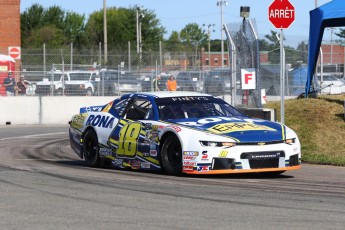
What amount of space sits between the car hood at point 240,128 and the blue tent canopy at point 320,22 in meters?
7.87

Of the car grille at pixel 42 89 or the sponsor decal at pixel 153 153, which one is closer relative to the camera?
the sponsor decal at pixel 153 153

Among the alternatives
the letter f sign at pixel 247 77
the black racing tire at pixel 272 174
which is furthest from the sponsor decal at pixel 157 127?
the letter f sign at pixel 247 77

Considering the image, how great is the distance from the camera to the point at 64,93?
31828mm

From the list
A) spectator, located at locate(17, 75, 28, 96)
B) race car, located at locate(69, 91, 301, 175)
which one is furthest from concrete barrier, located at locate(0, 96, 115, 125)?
race car, located at locate(69, 91, 301, 175)

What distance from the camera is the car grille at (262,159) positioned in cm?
1184

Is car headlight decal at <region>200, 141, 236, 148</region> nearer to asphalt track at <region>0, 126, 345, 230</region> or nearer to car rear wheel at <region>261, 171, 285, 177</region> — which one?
asphalt track at <region>0, 126, 345, 230</region>

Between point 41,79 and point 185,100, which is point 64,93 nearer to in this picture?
point 41,79

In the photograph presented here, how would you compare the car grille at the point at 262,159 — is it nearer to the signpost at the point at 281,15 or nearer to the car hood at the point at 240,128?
the car hood at the point at 240,128

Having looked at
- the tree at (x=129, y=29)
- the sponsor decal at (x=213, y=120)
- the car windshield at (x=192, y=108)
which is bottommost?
the sponsor decal at (x=213, y=120)

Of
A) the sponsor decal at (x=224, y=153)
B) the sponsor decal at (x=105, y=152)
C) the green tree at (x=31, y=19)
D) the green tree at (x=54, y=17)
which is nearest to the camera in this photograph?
the sponsor decal at (x=224, y=153)

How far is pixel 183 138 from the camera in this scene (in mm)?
12070

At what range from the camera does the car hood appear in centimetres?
1189

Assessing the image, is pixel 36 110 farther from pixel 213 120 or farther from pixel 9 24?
pixel 9 24

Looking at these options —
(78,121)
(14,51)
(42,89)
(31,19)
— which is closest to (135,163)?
(78,121)
